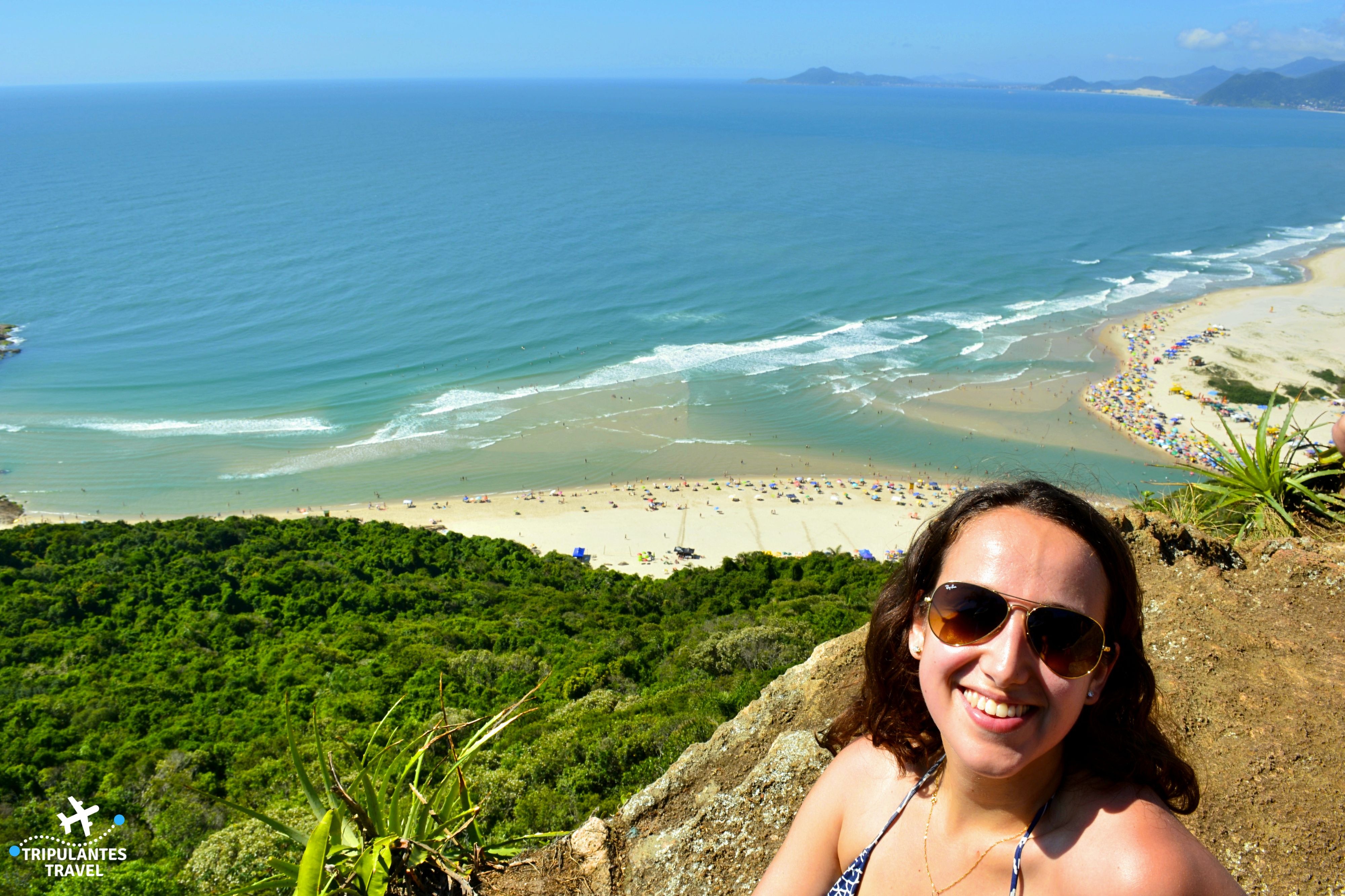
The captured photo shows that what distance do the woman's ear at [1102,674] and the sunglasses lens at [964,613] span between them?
223 millimetres

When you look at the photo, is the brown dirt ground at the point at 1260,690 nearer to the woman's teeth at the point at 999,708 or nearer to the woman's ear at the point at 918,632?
the woman's ear at the point at 918,632

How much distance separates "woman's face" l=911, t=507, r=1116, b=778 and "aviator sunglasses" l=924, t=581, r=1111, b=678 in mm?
12

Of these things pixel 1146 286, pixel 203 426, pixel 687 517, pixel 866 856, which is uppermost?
pixel 866 856

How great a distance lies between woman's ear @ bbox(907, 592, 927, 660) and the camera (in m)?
1.89

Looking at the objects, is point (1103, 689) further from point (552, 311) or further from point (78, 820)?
point (552, 311)

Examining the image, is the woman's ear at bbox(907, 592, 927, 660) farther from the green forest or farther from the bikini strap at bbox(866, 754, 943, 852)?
the green forest

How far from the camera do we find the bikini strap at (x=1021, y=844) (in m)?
1.66

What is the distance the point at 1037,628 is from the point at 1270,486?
6214mm

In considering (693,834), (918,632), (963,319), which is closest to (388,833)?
(693,834)

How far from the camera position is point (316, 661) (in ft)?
53.6

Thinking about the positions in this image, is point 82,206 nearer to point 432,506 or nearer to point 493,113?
point 432,506

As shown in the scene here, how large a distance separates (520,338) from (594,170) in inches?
2574

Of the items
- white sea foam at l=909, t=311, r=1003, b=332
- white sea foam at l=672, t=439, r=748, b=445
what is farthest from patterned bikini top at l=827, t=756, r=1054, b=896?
white sea foam at l=909, t=311, r=1003, b=332

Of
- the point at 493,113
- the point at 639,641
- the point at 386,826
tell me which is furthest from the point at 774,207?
the point at 493,113
